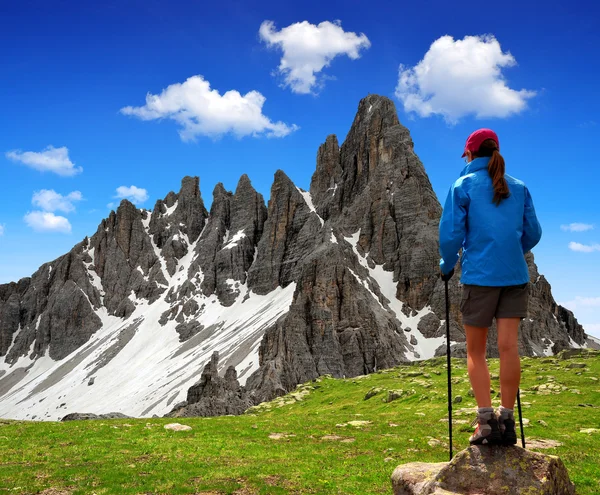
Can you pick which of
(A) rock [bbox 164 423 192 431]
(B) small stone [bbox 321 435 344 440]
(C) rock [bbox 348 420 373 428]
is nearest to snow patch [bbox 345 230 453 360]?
(C) rock [bbox 348 420 373 428]

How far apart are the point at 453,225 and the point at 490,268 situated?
1038 millimetres

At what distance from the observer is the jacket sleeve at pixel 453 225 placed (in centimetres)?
907

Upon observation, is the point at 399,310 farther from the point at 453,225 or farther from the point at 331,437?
the point at 453,225

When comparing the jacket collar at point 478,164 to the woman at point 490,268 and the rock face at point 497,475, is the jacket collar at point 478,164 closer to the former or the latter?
the woman at point 490,268

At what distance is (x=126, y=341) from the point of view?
654 feet

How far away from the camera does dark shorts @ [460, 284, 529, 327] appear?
890 cm

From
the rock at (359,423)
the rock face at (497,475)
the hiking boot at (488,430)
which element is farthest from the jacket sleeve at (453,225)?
the rock at (359,423)

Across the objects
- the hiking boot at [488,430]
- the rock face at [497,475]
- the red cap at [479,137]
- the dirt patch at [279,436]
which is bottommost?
the dirt patch at [279,436]

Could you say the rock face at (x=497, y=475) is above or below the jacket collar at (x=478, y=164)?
below

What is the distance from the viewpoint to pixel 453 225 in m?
9.11

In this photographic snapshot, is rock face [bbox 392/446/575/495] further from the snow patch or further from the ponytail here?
the snow patch

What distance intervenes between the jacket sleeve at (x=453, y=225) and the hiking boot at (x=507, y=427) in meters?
2.87

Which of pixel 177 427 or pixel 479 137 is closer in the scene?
pixel 479 137

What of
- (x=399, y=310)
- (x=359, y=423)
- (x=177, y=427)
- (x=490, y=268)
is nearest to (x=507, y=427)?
(x=490, y=268)
